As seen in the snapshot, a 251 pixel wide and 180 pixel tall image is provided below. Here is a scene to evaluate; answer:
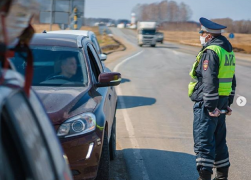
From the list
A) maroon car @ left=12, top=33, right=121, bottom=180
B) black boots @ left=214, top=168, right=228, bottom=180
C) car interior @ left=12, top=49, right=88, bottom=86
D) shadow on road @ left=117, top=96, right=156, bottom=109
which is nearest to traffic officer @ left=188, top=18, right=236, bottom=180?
black boots @ left=214, top=168, right=228, bottom=180

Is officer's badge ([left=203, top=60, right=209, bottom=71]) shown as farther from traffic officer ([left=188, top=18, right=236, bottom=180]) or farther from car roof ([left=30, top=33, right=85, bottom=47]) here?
car roof ([left=30, top=33, right=85, bottom=47])

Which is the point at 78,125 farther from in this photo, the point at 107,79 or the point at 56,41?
the point at 56,41

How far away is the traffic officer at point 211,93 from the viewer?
5.27 metres

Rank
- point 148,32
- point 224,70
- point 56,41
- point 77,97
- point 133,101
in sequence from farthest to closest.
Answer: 1. point 148,32
2. point 133,101
3. point 56,41
4. point 224,70
5. point 77,97

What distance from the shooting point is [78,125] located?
4.74 meters

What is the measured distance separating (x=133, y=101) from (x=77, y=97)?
26.1ft

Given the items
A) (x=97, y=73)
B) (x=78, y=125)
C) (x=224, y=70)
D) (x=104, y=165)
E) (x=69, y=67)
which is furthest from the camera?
(x=97, y=73)

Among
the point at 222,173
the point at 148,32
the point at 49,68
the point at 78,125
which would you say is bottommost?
the point at 148,32

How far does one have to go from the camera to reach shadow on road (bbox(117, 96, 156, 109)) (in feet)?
40.5

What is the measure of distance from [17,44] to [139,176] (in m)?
4.30

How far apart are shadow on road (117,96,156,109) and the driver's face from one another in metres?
5.99

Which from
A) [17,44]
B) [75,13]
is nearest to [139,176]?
[17,44]

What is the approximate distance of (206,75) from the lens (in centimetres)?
527

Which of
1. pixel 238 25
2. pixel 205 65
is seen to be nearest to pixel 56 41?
pixel 205 65
